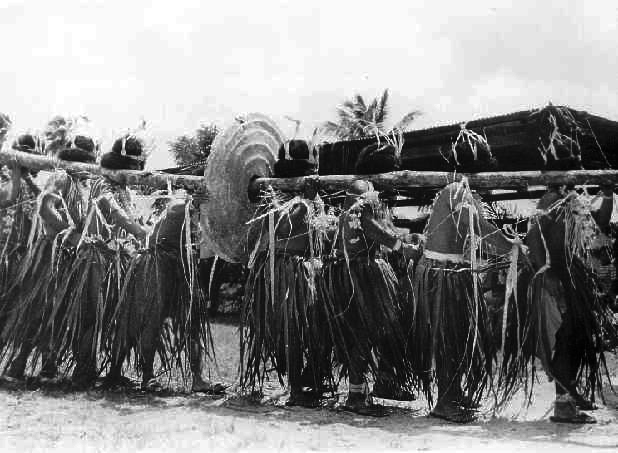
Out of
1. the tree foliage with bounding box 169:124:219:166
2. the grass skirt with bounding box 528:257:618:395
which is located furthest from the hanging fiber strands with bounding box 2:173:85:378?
the tree foliage with bounding box 169:124:219:166

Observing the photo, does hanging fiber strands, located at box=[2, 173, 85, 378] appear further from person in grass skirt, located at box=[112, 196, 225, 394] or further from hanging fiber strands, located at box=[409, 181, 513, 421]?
hanging fiber strands, located at box=[409, 181, 513, 421]

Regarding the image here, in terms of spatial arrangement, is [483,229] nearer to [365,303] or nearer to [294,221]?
[365,303]

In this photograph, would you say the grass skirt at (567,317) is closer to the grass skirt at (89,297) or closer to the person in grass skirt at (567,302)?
the person in grass skirt at (567,302)

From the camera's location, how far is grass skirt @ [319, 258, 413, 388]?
4.30 meters

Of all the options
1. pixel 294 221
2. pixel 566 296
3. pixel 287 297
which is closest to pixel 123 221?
pixel 294 221

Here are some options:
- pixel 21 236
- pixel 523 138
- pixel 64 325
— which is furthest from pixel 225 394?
pixel 523 138

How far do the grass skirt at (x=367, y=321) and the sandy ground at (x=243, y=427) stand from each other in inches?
12.7

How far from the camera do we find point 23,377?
513 cm

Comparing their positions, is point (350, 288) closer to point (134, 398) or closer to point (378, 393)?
point (378, 393)

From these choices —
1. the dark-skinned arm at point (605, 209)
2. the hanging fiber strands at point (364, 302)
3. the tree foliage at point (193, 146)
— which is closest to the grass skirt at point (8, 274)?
the hanging fiber strands at point (364, 302)

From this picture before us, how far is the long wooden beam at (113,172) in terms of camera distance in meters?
4.93

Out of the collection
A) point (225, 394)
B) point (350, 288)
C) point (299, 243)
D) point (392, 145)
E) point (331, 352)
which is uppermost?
point (392, 145)

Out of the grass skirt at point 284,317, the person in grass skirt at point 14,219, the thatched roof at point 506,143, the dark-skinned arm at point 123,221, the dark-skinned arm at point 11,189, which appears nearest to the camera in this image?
Result: the grass skirt at point 284,317

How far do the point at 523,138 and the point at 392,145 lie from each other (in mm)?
2310
